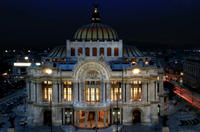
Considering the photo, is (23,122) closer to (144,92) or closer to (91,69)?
(91,69)

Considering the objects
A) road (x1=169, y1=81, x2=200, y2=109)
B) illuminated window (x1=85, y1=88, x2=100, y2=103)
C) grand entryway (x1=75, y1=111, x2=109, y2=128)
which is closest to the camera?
grand entryway (x1=75, y1=111, x2=109, y2=128)

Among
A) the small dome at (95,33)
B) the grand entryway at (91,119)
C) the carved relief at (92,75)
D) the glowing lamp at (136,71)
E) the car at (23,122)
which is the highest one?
the small dome at (95,33)

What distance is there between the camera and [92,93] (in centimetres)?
7456

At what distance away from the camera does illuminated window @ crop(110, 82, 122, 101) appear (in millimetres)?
75562

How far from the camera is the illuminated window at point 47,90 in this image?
251 ft

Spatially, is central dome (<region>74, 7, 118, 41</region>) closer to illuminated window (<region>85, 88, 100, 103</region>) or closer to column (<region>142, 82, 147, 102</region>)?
illuminated window (<region>85, 88, 100, 103</region>)

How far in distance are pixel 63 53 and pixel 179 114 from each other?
45635 mm

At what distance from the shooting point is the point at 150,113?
256ft

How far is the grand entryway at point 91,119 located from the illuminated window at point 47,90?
32.3ft

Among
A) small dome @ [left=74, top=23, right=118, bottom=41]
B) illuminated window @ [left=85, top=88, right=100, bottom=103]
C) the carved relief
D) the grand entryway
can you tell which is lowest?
the grand entryway

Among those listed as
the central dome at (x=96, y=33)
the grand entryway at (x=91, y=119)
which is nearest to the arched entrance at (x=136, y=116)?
the grand entryway at (x=91, y=119)

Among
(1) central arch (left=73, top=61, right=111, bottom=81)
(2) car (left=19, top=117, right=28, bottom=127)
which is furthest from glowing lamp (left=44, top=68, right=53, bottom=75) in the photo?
(2) car (left=19, top=117, right=28, bottom=127)

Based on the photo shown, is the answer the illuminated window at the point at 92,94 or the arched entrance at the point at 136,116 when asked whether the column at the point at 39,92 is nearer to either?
the illuminated window at the point at 92,94

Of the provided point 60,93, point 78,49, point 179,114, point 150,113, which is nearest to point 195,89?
point 179,114
